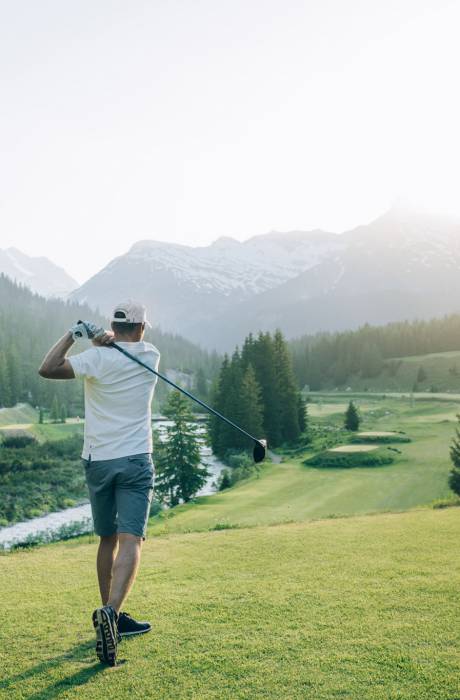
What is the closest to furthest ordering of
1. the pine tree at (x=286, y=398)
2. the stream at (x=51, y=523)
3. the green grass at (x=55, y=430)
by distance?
the stream at (x=51, y=523) → the pine tree at (x=286, y=398) → the green grass at (x=55, y=430)

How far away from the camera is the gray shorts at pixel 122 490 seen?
5.63 m

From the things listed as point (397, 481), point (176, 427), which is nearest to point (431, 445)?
point (397, 481)

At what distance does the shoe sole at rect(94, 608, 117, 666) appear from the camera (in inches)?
194

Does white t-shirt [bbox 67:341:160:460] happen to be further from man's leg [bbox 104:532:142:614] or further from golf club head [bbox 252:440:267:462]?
golf club head [bbox 252:440:267:462]

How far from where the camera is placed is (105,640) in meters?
4.93

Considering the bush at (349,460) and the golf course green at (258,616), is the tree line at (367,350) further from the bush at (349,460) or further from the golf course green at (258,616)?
the golf course green at (258,616)

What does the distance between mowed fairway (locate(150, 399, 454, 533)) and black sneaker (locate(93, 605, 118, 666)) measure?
44.5 ft

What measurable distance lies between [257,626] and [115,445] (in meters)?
2.14

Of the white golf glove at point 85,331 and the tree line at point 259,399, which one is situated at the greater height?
the white golf glove at point 85,331

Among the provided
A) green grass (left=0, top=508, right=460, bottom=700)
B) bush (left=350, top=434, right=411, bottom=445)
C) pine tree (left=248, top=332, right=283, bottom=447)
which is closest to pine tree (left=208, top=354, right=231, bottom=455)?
pine tree (left=248, top=332, right=283, bottom=447)

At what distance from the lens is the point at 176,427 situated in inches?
1786

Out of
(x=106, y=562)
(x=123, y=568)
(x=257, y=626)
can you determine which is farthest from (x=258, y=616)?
(x=106, y=562)

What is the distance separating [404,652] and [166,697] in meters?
1.97

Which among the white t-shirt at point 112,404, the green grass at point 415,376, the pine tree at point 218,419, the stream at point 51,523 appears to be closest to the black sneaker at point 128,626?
the white t-shirt at point 112,404
